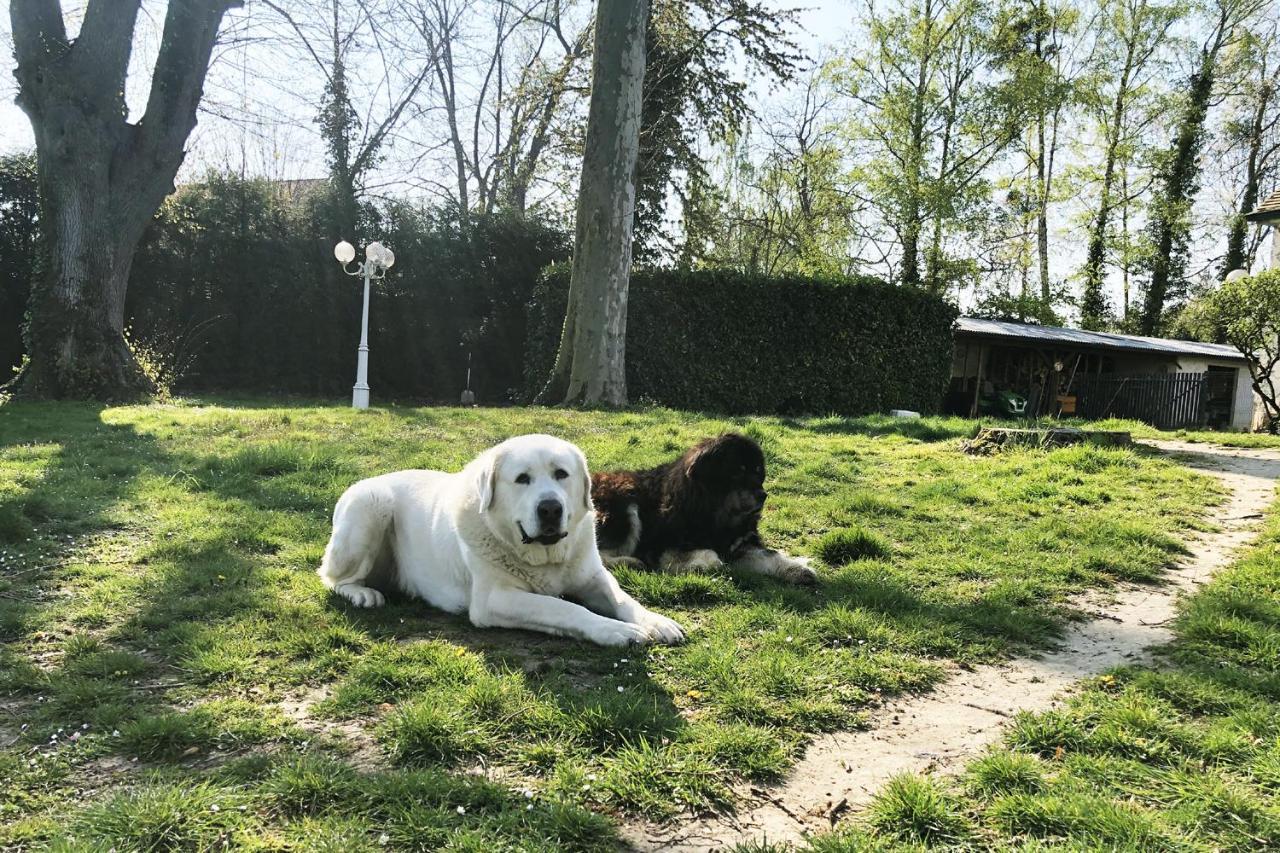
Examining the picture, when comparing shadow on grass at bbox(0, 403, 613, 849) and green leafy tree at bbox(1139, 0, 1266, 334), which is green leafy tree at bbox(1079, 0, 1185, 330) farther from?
shadow on grass at bbox(0, 403, 613, 849)

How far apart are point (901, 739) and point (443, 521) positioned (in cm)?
263

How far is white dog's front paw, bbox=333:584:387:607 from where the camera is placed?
4.39m

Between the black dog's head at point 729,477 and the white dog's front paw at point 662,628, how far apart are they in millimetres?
1382

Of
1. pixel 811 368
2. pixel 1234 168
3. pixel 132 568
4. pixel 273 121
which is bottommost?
pixel 132 568

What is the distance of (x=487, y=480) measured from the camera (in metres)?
3.89

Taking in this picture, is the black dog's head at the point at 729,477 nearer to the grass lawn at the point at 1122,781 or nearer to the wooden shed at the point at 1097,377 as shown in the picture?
the grass lawn at the point at 1122,781

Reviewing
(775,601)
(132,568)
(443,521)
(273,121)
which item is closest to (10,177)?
(273,121)

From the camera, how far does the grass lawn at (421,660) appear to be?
2389 mm

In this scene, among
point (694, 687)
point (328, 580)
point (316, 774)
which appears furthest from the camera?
point (328, 580)

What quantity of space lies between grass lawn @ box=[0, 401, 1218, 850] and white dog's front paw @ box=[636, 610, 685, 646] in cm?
12

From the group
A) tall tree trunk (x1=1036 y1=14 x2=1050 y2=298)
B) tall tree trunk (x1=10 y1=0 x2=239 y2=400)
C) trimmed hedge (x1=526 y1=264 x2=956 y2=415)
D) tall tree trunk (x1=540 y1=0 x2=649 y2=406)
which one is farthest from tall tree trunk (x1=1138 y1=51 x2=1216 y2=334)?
tall tree trunk (x1=10 y1=0 x2=239 y2=400)

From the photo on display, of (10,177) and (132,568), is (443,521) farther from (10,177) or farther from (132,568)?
(10,177)

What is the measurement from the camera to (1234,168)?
37.5 meters

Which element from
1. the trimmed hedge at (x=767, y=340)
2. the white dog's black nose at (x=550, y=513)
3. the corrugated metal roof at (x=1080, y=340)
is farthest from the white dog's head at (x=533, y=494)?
the corrugated metal roof at (x=1080, y=340)
